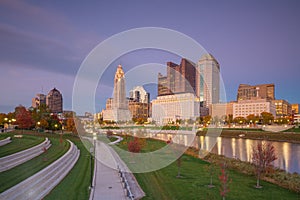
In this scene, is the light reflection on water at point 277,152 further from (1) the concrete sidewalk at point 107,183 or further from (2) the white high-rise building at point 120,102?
(2) the white high-rise building at point 120,102

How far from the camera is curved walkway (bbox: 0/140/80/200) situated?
11516 millimetres

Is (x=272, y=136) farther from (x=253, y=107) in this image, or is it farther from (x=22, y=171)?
(x=253, y=107)

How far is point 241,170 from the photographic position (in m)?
20.1

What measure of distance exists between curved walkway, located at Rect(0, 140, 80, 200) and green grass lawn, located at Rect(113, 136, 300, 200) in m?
5.54

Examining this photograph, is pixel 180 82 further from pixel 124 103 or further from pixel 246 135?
pixel 246 135

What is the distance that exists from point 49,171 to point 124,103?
5488 inches

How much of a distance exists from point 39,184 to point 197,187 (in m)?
9.62

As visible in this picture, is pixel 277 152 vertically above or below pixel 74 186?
below

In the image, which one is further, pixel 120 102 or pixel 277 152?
pixel 120 102

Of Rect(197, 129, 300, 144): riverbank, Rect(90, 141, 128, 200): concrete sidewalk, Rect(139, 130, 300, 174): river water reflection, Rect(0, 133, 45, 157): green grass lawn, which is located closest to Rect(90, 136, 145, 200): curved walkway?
Rect(90, 141, 128, 200): concrete sidewalk

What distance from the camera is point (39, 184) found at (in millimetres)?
13391

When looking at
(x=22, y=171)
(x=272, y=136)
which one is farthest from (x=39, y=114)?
(x=272, y=136)

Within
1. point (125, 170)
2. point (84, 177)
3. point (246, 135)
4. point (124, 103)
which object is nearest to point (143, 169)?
point (125, 170)

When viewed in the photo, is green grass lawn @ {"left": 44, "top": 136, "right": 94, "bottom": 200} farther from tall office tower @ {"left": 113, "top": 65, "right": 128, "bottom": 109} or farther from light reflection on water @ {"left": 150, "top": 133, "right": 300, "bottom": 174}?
tall office tower @ {"left": 113, "top": 65, "right": 128, "bottom": 109}
